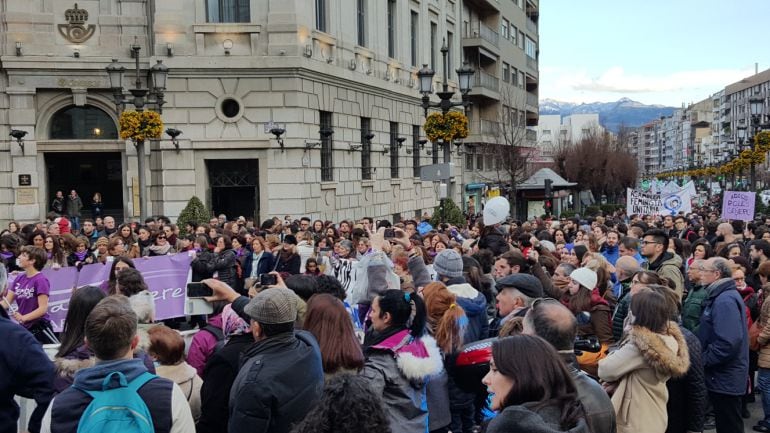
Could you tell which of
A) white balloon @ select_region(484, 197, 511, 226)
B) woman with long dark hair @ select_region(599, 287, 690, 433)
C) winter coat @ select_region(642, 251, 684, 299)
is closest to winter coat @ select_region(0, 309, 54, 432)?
woman with long dark hair @ select_region(599, 287, 690, 433)

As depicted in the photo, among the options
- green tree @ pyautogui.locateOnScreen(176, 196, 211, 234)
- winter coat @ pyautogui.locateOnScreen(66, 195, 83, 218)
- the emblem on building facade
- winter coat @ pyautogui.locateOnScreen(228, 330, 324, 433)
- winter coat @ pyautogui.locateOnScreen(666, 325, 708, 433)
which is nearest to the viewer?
winter coat @ pyautogui.locateOnScreen(228, 330, 324, 433)

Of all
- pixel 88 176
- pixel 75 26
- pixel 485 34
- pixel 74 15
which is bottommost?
pixel 88 176

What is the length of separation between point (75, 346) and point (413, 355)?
6.99 feet

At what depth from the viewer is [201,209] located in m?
21.5

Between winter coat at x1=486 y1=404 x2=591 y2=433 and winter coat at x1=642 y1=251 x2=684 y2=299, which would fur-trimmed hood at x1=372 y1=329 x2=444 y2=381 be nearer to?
winter coat at x1=486 y1=404 x2=591 y2=433

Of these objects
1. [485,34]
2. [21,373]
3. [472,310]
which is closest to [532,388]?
[21,373]

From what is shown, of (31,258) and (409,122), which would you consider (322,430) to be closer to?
(31,258)

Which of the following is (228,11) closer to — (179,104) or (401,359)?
(179,104)

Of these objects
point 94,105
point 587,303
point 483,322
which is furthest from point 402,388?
point 94,105

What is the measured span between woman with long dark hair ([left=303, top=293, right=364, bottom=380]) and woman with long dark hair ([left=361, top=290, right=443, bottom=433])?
14cm

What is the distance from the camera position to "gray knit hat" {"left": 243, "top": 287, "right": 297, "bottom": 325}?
456 cm

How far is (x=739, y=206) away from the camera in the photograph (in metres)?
17.7

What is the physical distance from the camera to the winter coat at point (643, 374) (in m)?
5.22

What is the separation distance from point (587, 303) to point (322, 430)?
4.66 m
